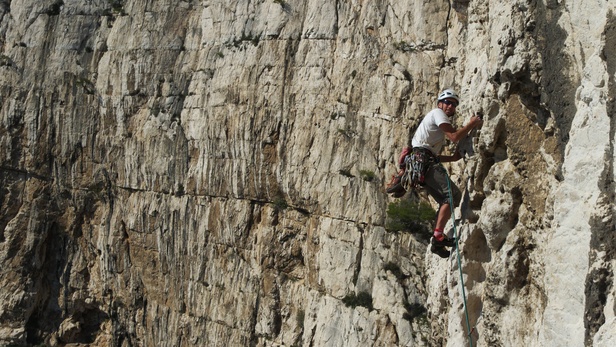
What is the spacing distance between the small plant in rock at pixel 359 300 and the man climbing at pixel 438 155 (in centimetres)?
1009

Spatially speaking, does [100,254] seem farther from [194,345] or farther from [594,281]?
[594,281]

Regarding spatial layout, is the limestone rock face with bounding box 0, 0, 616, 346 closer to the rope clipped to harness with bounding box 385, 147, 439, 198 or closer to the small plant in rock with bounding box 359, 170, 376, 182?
the small plant in rock with bounding box 359, 170, 376, 182

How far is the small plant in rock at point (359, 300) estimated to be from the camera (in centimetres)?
1764

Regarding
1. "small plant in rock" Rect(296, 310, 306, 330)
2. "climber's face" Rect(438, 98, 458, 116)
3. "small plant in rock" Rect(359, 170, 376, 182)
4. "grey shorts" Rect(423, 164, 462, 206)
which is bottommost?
"small plant in rock" Rect(296, 310, 306, 330)

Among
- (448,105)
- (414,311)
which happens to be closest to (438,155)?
(448,105)

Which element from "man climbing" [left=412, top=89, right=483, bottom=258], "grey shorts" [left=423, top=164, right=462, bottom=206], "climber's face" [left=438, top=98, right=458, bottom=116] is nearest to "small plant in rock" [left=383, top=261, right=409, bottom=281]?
"man climbing" [left=412, top=89, right=483, bottom=258]

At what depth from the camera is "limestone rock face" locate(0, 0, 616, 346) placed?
5.30 meters

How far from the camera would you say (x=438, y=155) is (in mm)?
7719

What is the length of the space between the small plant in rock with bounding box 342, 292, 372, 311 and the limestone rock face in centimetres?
5

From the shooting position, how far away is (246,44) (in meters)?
21.2

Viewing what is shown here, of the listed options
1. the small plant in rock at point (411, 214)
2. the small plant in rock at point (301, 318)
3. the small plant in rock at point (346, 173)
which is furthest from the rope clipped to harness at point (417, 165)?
the small plant in rock at point (301, 318)

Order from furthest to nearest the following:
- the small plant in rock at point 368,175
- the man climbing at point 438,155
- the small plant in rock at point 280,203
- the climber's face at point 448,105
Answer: the small plant in rock at point 280,203 → the small plant in rock at point 368,175 → the climber's face at point 448,105 → the man climbing at point 438,155

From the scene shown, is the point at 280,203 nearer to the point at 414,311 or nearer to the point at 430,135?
the point at 414,311

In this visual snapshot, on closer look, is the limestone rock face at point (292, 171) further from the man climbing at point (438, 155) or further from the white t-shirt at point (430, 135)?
the white t-shirt at point (430, 135)
